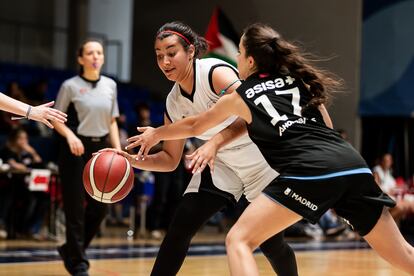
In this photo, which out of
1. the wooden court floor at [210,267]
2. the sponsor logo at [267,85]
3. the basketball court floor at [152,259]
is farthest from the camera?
the basketball court floor at [152,259]

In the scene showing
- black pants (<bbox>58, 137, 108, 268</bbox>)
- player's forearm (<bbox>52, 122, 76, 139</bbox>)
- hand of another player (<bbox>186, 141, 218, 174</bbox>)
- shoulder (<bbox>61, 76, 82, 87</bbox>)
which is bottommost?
black pants (<bbox>58, 137, 108, 268</bbox>)

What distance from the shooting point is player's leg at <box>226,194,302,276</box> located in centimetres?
353

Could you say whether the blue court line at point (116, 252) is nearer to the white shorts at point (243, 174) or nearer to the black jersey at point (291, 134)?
the white shorts at point (243, 174)

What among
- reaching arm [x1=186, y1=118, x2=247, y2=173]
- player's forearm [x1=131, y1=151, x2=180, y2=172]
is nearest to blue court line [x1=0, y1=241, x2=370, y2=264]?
player's forearm [x1=131, y1=151, x2=180, y2=172]

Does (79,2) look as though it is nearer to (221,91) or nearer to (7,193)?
(7,193)

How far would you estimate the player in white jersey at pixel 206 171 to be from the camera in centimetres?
446

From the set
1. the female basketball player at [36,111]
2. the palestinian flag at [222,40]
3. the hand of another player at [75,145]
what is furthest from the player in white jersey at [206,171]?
the palestinian flag at [222,40]

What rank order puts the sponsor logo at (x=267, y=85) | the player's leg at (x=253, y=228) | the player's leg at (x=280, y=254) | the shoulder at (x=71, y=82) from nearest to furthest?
the player's leg at (x=253, y=228)
the sponsor logo at (x=267, y=85)
the player's leg at (x=280, y=254)
the shoulder at (x=71, y=82)

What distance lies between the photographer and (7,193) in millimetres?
10641

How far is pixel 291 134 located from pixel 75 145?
2824mm

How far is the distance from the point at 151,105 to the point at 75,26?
12.0 feet

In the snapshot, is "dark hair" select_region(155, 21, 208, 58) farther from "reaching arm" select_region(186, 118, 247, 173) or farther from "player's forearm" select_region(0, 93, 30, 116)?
"player's forearm" select_region(0, 93, 30, 116)

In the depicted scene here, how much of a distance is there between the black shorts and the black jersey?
0.06m

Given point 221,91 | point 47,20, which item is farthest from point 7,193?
point 47,20
